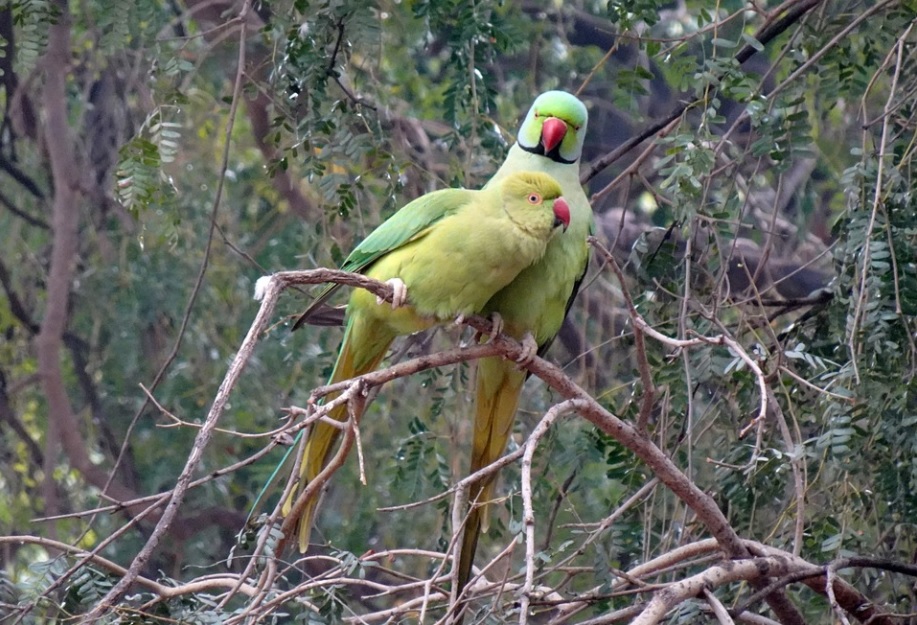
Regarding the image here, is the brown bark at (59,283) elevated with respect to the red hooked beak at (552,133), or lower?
lower

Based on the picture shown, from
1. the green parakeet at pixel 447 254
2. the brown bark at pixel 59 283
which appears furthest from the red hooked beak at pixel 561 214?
the brown bark at pixel 59 283

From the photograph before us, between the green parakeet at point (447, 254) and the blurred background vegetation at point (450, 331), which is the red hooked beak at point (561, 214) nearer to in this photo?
the green parakeet at point (447, 254)

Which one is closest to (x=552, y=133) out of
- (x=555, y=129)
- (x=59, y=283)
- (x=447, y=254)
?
(x=555, y=129)

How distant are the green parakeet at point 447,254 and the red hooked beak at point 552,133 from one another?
0.28 metres

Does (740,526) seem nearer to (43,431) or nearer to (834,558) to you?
(834,558)

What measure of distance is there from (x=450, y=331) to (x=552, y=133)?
2.07 ft

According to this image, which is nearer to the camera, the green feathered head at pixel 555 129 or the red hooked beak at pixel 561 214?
the red hooked beak at pixel 561 214

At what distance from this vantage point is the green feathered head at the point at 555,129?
2404 millimetres

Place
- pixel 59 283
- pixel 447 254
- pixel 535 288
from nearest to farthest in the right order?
pixel 447 254
pixel 535 288
pixel 59 283

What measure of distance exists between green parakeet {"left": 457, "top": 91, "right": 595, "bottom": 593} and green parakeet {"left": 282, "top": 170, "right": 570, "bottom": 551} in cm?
9

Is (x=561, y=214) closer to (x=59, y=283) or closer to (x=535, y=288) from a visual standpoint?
(x=535, y=288)

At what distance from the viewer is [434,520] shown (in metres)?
3.43

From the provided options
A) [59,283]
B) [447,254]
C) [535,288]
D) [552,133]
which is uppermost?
[552,133]

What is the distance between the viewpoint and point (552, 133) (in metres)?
2.39
